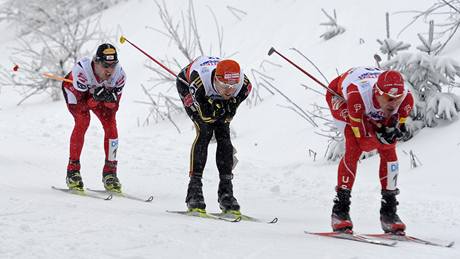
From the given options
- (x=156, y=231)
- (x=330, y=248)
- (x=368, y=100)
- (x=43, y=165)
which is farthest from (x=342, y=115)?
(x=43, y=165)

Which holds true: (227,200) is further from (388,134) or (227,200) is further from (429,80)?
(429,80)

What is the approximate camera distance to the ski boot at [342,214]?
6410 millimetres

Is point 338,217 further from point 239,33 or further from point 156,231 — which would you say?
point 239,33

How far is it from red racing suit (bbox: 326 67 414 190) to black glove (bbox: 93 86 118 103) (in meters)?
3.09

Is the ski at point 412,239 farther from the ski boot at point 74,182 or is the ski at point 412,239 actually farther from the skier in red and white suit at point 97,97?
the ski boot at point 74,182

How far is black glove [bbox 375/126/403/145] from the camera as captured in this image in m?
6.27

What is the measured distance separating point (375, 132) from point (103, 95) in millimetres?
3544

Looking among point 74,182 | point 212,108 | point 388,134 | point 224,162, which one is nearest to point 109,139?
point 74,182

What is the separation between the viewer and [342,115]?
694cm

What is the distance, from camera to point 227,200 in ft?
24.1

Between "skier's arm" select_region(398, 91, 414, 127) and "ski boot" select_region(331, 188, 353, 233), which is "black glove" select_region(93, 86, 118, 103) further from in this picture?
"skier's arm" select_region(398, 91, 414, 127)

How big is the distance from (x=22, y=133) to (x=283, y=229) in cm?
900

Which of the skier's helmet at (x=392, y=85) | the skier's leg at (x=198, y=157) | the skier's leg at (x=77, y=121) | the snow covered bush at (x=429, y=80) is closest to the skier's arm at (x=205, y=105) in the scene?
the skier's leg at (x=198, y=157)

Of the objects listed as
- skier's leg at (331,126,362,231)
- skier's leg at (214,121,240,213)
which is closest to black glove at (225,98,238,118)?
A: skier's leg at (214,121,240,213)
